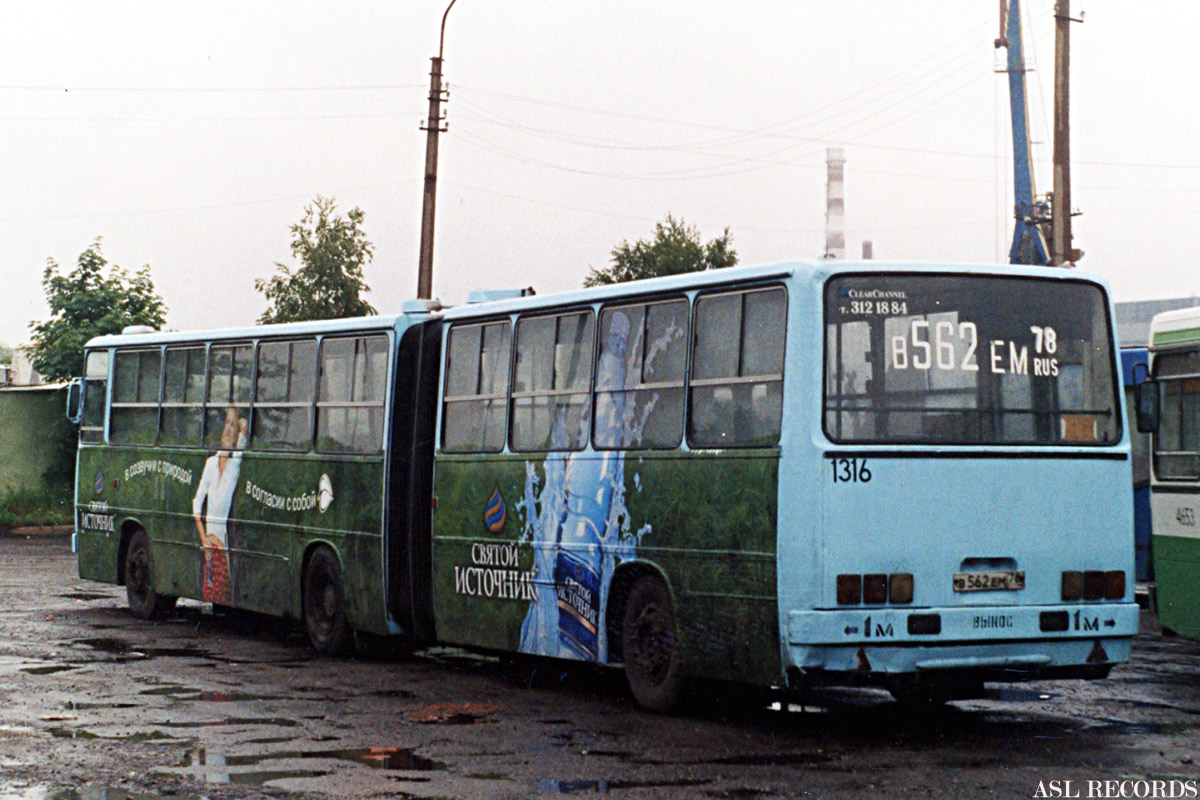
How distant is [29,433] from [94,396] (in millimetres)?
16001

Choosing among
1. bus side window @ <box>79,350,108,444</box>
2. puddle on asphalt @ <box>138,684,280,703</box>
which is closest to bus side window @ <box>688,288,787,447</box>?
puddle on asphalt @ <box>138,684,280,703</box>

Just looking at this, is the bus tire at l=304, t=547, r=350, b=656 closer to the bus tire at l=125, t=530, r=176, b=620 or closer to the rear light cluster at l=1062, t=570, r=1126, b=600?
the bus tire at l=125, t=530, r=176, b=620

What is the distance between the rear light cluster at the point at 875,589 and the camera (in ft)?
34.6

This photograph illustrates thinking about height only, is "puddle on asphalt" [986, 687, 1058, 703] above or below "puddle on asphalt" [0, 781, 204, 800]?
above

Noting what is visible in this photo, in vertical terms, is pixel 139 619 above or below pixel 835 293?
below

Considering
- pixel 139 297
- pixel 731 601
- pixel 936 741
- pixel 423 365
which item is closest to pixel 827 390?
pixel 731 601

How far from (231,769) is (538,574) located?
4.04m

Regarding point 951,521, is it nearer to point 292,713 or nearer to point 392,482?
point 292,713

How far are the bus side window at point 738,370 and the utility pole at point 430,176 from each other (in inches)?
786

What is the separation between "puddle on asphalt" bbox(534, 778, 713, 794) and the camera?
358 inches

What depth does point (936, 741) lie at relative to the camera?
1080 cm

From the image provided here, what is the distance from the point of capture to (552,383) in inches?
530

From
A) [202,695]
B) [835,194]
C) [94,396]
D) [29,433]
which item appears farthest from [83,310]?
[835,194]

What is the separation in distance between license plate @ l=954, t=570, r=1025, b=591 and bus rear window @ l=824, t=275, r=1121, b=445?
777mm
